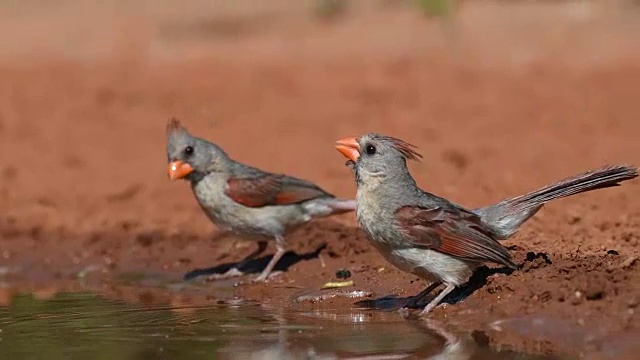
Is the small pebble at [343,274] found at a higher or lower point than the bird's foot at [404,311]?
higher

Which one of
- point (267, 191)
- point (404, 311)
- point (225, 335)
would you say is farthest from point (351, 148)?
point (267, 191)

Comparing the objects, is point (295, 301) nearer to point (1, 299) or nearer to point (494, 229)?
point (494, 229)

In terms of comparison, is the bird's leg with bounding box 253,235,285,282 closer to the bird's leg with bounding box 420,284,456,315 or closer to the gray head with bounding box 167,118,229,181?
the gray head with bounding box 167,118,229,181

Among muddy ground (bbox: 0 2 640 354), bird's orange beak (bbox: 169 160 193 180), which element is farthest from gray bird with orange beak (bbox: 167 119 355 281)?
muddy ground (bbox: 0 2 640 354)

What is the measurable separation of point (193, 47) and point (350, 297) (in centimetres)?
1039

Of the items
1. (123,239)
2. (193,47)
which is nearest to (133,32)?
(193,47)

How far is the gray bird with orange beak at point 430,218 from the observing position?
25.9 ft

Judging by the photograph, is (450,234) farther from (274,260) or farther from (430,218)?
(274,260)

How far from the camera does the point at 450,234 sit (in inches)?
311

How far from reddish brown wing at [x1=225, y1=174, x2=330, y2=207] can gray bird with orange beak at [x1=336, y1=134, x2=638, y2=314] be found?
1.84 meters

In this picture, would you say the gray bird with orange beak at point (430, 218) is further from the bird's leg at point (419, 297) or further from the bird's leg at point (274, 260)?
the bird's leg at point (274, 260)

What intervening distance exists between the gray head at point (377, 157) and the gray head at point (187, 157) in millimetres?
2048

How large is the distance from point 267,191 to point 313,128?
16.2 feet

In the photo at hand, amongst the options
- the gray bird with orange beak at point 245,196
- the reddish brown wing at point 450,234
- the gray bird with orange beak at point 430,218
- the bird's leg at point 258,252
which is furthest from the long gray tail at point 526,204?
the bird's leg at point 258,252
